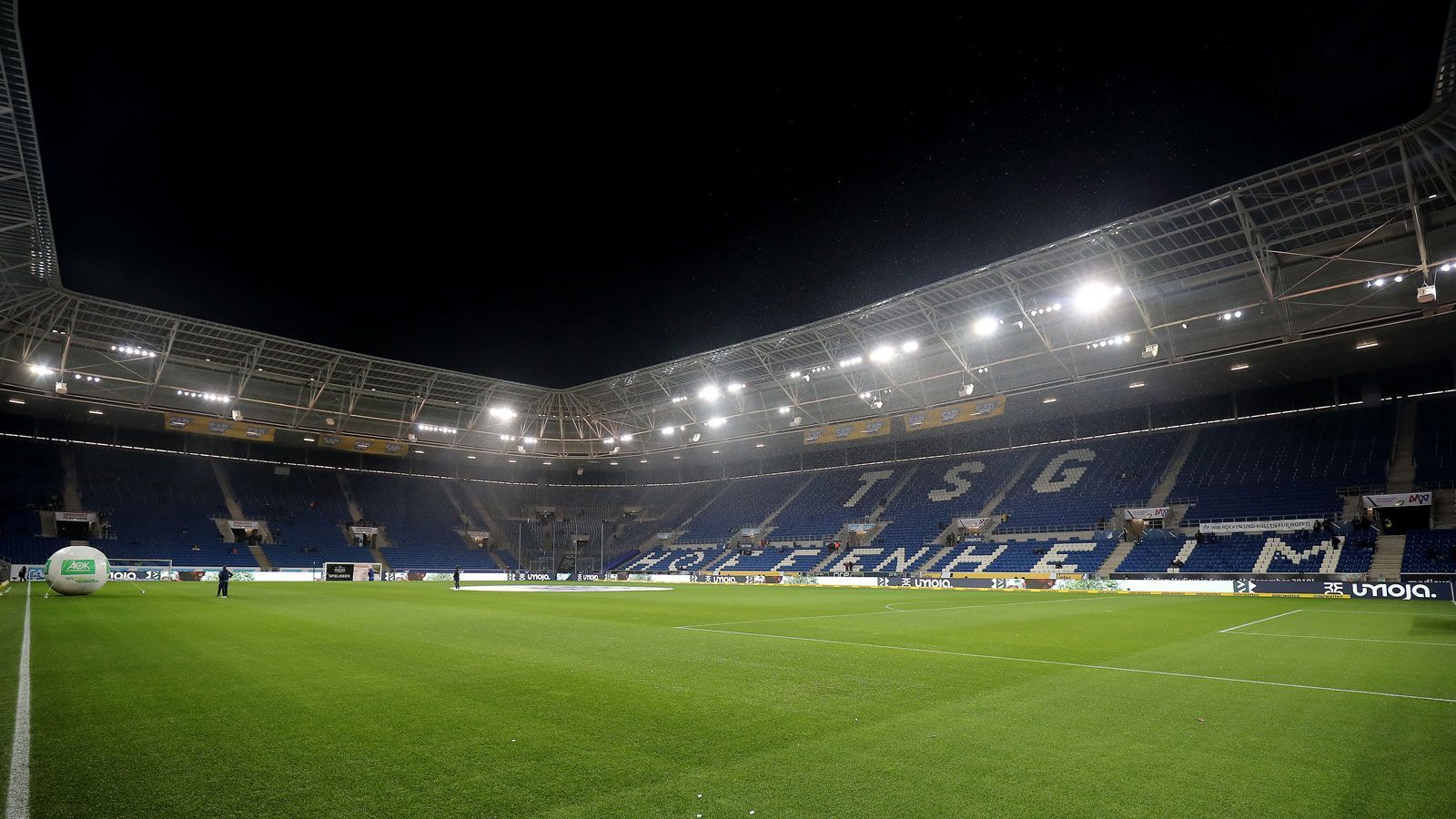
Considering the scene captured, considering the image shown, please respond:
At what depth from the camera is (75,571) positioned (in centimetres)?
2069

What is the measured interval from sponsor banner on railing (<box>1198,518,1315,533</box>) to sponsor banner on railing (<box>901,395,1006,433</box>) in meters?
11.6

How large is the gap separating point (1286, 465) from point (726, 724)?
141ft

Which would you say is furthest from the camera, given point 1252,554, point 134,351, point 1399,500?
point 134,351

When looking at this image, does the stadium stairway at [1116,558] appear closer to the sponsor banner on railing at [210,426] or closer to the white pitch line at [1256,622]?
the white pitch line at [1256,622]

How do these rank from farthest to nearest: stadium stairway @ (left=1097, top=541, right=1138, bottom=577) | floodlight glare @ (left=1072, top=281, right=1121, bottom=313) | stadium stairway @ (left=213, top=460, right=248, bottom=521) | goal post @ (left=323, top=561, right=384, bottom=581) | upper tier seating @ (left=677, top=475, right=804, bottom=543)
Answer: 1. upper tier seating @ (left=677, top=475, right=804, bottom=543)
2. stadium stairway @ (left=213, top=460, right=248, bottom=521)
3. goal post @ (left=323, top=561, right=384, bottom=581)
4. stadium stairway @ (left=1097, top=541, right=1138, bottom=577)
5. floodlight glare @ (left=1072, top=281, right=1121, bottom=313)

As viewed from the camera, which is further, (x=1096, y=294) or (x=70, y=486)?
(x=70, y=486)

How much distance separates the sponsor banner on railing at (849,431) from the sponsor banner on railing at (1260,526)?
16.8 m

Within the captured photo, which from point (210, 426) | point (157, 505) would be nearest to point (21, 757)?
point (210, 426)

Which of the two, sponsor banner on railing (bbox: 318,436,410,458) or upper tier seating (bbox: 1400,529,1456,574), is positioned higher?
sponsor banner on railing (bbox: 318,436,410,458)

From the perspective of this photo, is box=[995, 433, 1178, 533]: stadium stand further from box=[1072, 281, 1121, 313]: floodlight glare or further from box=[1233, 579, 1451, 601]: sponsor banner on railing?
box=[1072, 281, 1121, 313]: floodlight glare

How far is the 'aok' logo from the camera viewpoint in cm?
2059

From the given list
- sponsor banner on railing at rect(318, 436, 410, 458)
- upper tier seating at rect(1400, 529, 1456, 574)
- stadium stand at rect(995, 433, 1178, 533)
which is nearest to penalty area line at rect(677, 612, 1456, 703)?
upper tier seating at rect(1400, 529, 1456, 574)

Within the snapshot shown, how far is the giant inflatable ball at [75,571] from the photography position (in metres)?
20.6

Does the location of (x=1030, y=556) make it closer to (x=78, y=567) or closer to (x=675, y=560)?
(x=675, y=560)
